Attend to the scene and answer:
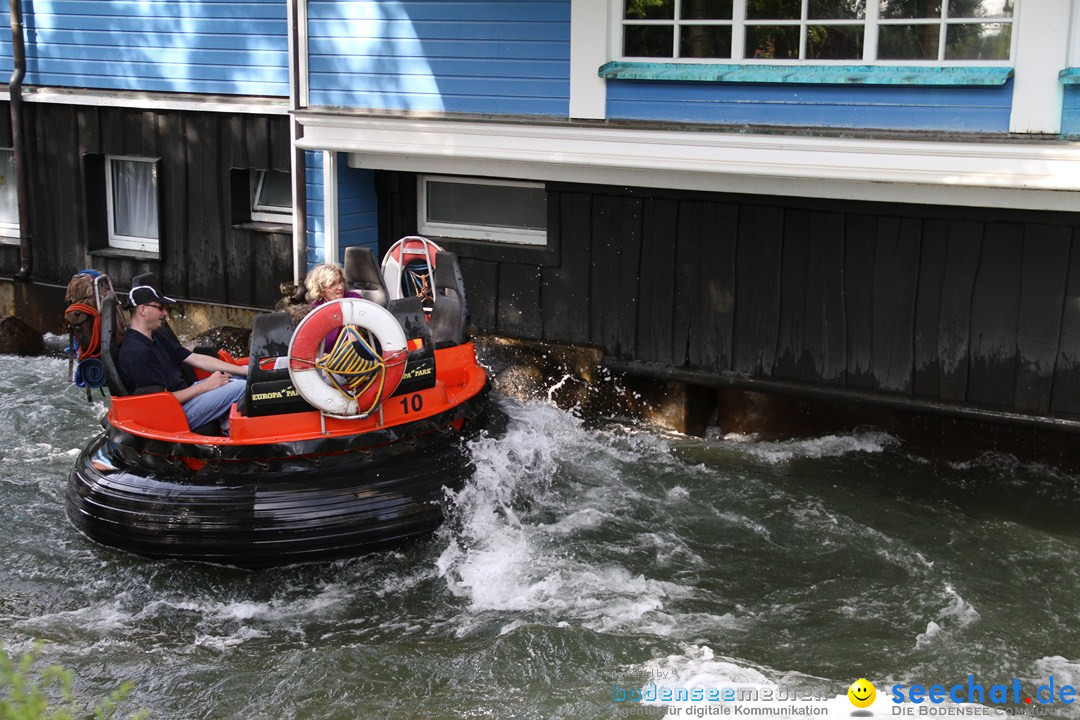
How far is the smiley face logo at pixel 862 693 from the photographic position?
17.3 ft

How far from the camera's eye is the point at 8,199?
39.1 feet

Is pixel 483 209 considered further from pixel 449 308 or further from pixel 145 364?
pixel 145 364

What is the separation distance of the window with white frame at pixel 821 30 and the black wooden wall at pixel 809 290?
99 cm

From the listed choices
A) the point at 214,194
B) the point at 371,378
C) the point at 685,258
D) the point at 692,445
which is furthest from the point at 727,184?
the point at 214,194

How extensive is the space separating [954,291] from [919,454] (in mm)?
1215

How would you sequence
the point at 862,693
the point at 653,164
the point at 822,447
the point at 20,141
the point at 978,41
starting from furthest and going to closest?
1. the point at 20,141
2. the point at 822,447
3. the point at 653,164
4. the point at 978,41
5. the point at 862,693

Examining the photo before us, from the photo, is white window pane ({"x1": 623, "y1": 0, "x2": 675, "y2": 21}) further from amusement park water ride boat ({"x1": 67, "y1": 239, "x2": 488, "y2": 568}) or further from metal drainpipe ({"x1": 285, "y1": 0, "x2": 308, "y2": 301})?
amusement park water ride boat ({"x1": 67, "y1": 239, "x2": 488, "y2": 568})

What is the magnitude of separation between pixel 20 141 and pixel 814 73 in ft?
24.8

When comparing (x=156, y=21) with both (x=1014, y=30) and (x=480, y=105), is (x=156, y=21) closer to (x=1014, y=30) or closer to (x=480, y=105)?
(x=480, y=105)

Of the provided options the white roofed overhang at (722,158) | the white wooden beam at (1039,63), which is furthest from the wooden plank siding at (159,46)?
the white wooden beam at (1039,63)

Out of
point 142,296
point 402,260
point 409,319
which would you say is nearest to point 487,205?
point 402,260

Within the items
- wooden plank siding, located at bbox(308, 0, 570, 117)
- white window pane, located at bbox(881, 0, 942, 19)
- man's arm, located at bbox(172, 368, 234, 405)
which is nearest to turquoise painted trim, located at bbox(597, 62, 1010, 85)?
white window pane, located at bbox(881, 0, 942, 19)

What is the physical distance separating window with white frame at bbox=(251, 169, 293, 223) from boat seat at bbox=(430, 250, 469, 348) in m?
3.05

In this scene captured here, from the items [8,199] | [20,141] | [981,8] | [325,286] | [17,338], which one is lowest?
[17,338]
